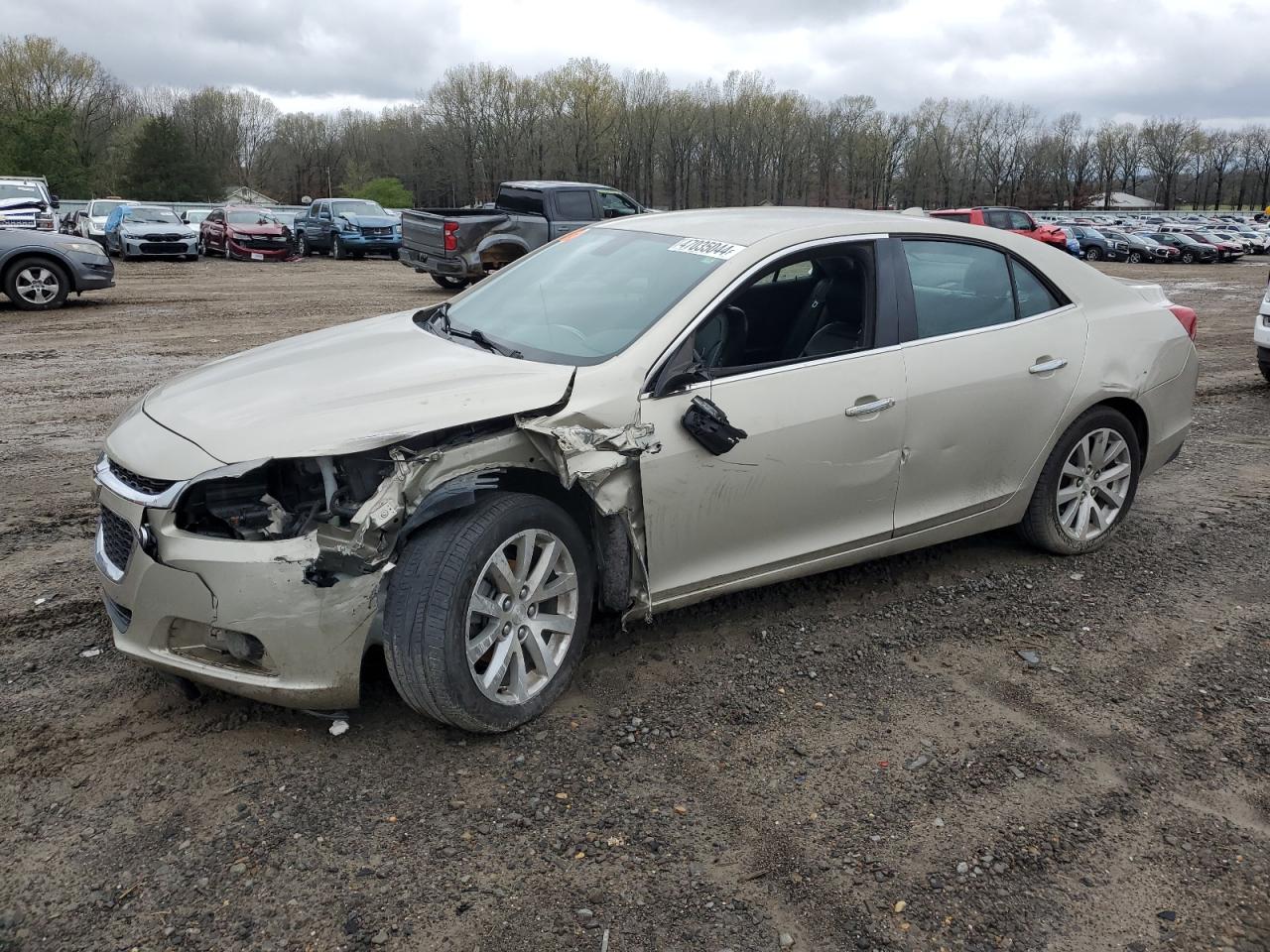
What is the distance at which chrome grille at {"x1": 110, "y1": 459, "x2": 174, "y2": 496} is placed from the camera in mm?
3115

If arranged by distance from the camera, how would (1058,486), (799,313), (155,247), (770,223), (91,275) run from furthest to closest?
(155,247), (91,275), (1058,486), (799,313), (770,223)

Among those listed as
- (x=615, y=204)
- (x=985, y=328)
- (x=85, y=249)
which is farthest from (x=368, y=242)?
(x=985, y=328)

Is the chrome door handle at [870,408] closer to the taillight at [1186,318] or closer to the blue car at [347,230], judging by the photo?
the taillight at [1186,318]

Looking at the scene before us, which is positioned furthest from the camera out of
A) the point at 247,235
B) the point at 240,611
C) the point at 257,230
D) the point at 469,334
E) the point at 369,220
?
the point at 369,220

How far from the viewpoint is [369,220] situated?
31.6 metres

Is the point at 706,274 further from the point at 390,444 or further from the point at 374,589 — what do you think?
the point at 374,589

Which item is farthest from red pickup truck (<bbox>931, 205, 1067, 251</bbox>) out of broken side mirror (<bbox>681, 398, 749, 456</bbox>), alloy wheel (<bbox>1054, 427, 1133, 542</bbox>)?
broken side mirror (<bbox>681, 398, 749, 456</bbox>)

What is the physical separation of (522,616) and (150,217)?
27.6 meters

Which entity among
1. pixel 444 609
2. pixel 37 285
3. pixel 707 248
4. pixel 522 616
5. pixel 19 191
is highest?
pixel 19 191

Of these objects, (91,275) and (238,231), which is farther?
(238,231)

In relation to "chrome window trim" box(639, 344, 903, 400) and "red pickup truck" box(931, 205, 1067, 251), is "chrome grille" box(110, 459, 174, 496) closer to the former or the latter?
"chrome window trim" box(639, 344, 903, 400)

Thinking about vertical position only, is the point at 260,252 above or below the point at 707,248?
above

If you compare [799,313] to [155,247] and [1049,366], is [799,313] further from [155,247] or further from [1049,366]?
[155,247]

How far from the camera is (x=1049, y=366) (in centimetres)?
455
